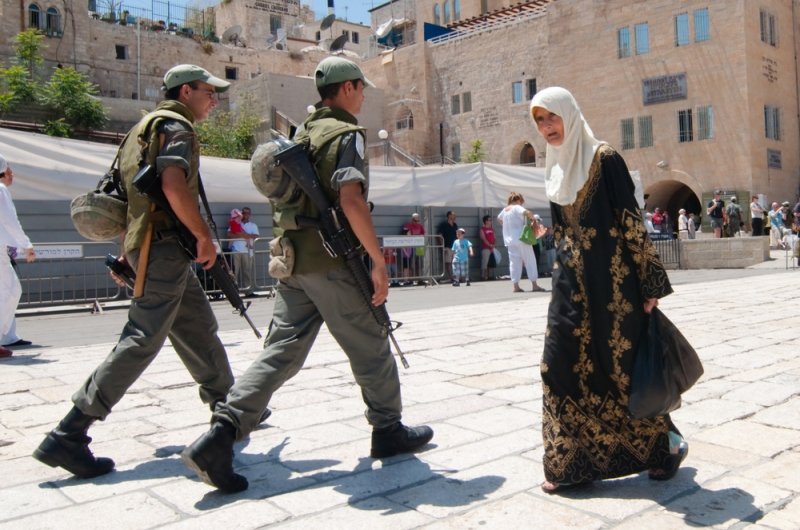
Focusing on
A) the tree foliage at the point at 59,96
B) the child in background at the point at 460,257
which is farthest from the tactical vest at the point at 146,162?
the tree foliage at the point at 59,96

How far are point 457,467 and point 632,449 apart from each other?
75 centimetres

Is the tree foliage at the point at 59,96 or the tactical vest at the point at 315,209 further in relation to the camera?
the tree foliage at the point at 59,96

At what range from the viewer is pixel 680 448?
2.92 metres

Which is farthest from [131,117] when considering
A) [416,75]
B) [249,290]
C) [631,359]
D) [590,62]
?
[631,359]

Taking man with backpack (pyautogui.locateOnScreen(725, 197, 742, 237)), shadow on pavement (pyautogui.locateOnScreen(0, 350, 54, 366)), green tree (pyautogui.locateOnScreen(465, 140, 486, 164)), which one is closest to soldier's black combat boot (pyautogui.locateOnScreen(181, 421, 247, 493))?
shadow on pavement (pyautogui.locateOnScreen(0, 350, 54, 366))

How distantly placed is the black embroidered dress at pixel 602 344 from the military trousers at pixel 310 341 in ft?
2.39

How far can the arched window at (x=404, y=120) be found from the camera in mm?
44062

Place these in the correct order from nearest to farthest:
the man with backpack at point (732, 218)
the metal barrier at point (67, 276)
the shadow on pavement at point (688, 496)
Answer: the shadow on pavement at point (688, 496) < the metal barrier at point (67, 276) < the man with backpack at point (732, 218)

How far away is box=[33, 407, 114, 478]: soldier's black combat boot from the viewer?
10.2ft

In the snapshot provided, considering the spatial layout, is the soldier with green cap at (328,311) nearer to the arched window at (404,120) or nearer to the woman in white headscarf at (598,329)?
the woman in white headscarf at (598,329)

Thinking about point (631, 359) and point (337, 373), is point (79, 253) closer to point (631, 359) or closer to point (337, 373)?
point (337, 373)

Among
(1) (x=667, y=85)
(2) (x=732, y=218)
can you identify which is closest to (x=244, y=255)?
(2) (x=732, y=218)

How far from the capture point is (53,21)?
4294cm

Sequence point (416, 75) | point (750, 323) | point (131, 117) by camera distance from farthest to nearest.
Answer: point (416, 75) → point (131, 117) → point (750, 323)
